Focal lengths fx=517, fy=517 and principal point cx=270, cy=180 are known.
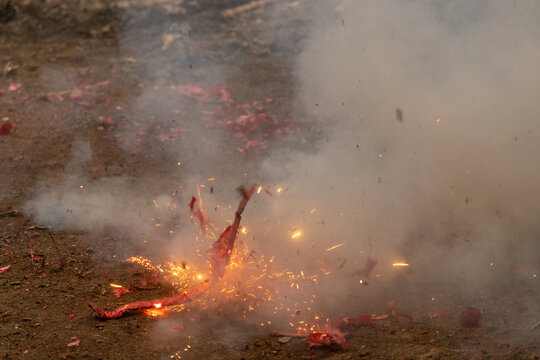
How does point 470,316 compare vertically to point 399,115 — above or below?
below

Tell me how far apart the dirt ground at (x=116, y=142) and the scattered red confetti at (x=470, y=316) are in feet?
0.13

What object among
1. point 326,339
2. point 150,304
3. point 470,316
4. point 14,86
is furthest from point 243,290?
point 14,86

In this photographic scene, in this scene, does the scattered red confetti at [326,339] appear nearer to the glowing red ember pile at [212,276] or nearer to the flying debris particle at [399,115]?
the glowing red ember pile at [212,276]

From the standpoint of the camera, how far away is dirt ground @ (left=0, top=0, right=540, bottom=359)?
318cm

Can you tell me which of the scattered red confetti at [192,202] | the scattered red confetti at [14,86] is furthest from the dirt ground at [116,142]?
the scattered red confetti at [192,202]

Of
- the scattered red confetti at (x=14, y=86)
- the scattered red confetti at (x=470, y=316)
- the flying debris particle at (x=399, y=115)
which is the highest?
the flying debris particle at (x=399, y=115)

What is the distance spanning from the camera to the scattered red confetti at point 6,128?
6.18 meters

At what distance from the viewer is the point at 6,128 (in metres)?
6.25

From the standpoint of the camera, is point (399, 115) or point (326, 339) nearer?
point (326, 339)

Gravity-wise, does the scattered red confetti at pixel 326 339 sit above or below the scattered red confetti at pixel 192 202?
above

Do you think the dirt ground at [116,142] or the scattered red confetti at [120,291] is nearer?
the dirt ground at [116,142]

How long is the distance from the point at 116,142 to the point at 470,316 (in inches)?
169

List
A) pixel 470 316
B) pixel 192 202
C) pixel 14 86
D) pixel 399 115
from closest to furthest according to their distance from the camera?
pixel 470 316
pixel 192 202
pixel 399 115
pixel 14 86

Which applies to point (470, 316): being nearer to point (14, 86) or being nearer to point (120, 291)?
point (120, 291)
